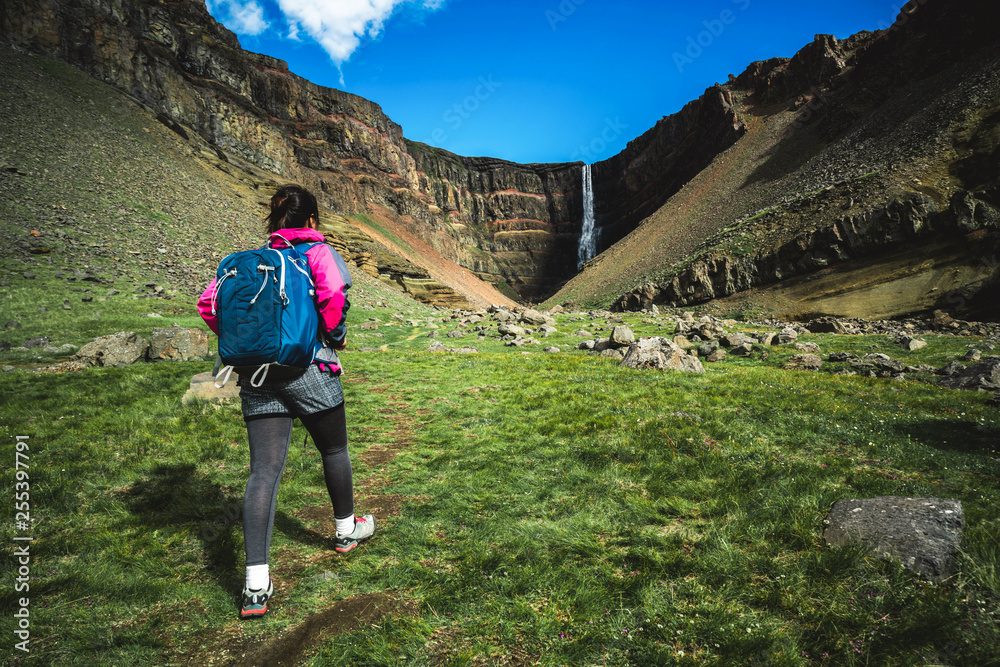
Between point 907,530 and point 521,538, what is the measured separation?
10.6ft

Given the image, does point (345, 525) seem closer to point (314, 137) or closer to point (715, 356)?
point (715, 356)

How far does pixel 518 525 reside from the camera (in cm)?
401

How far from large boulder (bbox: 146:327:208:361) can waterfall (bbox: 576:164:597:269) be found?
10097 centimetres

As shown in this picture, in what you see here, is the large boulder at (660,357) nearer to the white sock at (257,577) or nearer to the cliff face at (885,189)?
the white sock at (257,577)

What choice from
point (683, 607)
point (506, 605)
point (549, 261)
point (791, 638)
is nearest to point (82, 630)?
point (506, 605)

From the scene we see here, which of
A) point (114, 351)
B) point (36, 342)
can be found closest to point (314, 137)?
point (36, 342)

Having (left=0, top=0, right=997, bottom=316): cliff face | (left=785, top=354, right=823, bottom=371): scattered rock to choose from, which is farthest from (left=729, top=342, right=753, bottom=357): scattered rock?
(left=0, top=0, right=997, bottom=316): cliff face

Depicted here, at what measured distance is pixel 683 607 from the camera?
286cm

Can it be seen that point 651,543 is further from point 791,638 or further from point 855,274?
point 855,274

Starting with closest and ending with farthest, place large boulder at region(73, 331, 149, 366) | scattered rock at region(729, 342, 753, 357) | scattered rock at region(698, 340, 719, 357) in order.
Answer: large boulder at region(73, 331, 149, 366) → scattered rock at region(698, 340, 719, 357) → scattered rock at region(729, 342, 753, 357)

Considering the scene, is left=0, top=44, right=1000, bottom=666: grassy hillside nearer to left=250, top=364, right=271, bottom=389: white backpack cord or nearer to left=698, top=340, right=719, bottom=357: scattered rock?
left=250, top=364, right=271, bottom=389: white backpack cord

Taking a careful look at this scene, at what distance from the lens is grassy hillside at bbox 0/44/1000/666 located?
2.59 meters

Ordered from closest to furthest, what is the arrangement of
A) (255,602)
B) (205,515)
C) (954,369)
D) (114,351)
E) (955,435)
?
(255,602), (205,515), (955,435), (954,369), (114,351)

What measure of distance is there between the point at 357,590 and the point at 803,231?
45.8 m
